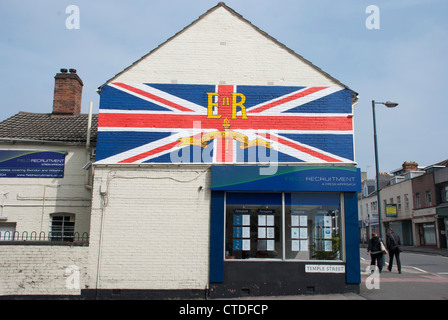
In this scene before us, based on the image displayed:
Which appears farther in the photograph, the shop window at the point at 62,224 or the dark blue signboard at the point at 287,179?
the shop window at the point at 62,224

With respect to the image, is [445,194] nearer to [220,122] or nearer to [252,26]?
[252,26]

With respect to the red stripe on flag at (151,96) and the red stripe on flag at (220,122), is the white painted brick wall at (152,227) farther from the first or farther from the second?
the red stripe on flag at (151,96)

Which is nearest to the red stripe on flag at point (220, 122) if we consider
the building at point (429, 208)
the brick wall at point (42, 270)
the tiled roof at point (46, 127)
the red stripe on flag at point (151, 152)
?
the red stripe on flag at point (151, 152)

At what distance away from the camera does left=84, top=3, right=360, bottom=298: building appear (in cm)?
1080

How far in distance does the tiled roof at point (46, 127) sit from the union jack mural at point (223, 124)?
8.58 ft

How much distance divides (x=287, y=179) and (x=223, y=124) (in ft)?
7.89

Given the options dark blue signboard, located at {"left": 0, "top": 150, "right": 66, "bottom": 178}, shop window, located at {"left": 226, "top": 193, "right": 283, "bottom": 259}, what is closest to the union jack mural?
shop window, located at {"left": 226, "top": 193, "right": 283, "bottom": 259}

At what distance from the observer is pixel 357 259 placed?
35.7 feet

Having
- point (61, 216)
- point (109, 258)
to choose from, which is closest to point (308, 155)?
point (109, 258)

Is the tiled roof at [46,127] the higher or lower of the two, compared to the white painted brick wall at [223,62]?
lower

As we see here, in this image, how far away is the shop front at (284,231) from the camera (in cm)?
1077

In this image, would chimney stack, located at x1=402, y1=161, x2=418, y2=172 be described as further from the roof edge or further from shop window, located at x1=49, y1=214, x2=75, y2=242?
shop window, located at x1=49, y1=214, x2=75, y2=242
